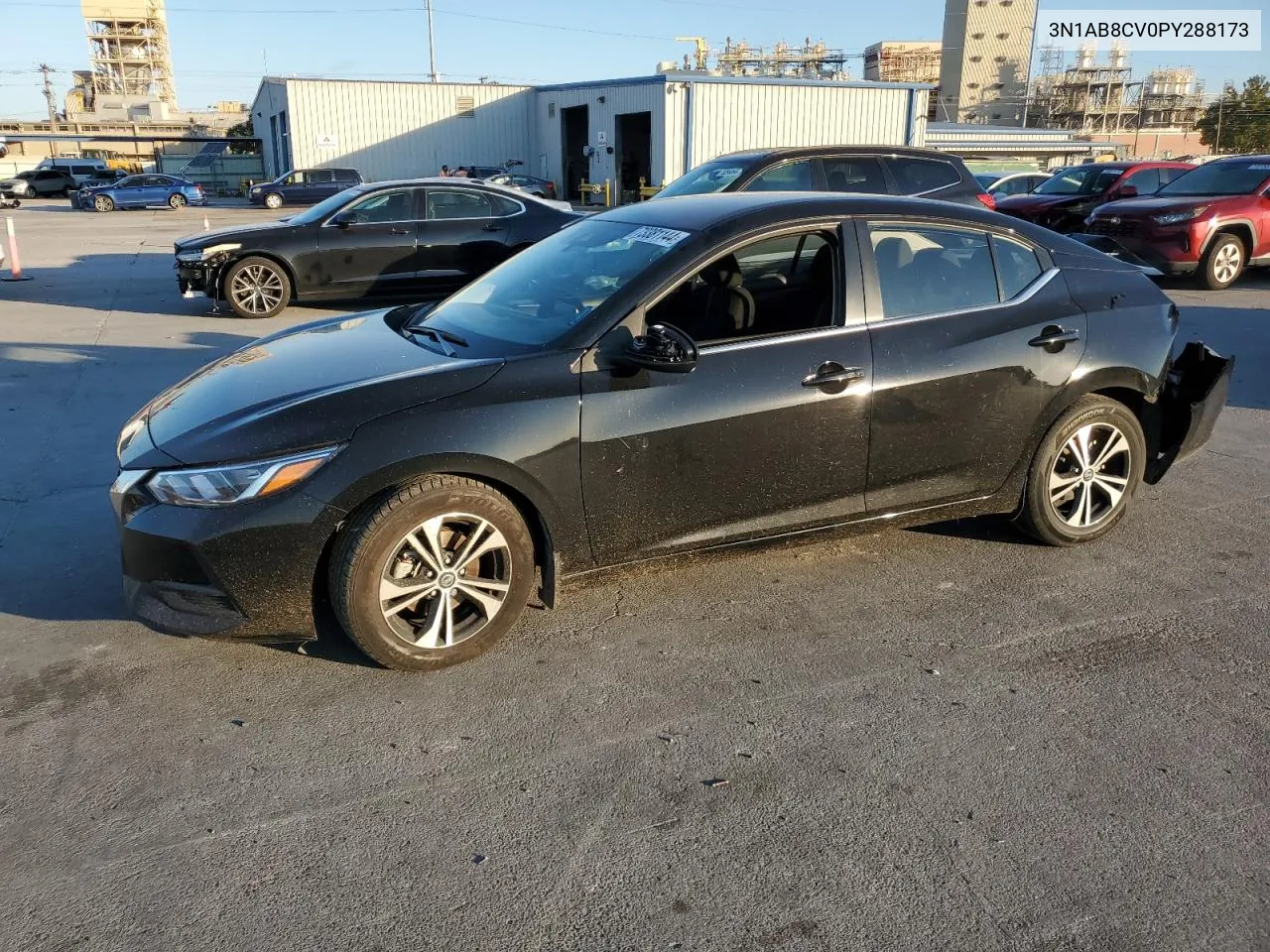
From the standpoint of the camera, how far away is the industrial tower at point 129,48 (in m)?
110

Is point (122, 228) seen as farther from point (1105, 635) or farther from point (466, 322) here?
point (1105, 635)

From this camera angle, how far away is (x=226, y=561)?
3.30 meters

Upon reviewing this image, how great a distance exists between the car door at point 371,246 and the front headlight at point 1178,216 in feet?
31.3

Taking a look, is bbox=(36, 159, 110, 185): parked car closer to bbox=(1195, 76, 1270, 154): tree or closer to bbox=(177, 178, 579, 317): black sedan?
bbox=(177, 178, 579, 317): black sedan

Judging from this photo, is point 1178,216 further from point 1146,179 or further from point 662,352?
point 662,352

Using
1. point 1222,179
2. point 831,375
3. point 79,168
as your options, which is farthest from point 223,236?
point 79,168

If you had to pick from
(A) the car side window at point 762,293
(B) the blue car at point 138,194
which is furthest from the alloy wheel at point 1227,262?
(B) the blue car at point 138,194

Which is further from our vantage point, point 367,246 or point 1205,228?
point 1205,228

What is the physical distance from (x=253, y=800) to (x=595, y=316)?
2.01 meters

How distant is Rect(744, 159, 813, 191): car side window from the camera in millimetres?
10344

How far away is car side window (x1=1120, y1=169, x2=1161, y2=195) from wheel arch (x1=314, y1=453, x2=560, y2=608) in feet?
57.7

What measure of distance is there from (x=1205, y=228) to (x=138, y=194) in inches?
1467

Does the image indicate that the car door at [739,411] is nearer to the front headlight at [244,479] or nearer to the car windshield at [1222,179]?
the front headlight at [244,479]

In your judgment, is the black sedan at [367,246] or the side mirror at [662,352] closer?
the side mirror at [662,352]
